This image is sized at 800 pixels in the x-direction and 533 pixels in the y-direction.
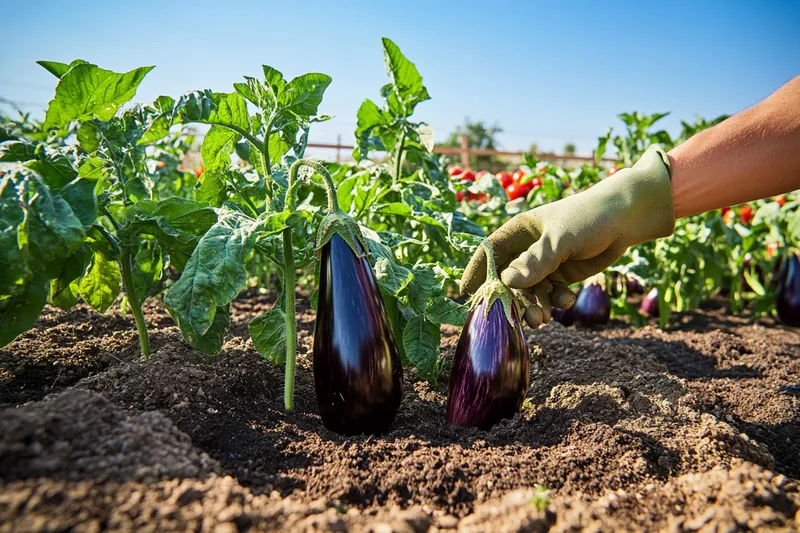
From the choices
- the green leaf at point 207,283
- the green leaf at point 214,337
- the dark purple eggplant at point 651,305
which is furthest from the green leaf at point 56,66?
the dark purple eggplant at point 651,305

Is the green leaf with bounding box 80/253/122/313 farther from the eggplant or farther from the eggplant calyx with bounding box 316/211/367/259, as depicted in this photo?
the eggplant

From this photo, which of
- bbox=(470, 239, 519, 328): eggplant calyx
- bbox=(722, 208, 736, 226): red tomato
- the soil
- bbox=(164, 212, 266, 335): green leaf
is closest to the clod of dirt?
the soil

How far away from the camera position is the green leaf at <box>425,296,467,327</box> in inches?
64.7

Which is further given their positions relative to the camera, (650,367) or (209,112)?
(650,367)

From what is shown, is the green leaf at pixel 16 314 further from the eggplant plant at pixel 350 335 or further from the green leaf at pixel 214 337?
the eggplant plant at pixel 350 335

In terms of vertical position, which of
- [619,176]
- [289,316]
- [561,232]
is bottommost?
[289,316]

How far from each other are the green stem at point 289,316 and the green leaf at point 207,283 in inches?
11.1

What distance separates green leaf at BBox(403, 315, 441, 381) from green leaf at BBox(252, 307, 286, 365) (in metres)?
0.39

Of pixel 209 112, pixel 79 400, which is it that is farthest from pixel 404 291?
pixel 79 400

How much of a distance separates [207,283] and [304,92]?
669 mm

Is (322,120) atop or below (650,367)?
atop

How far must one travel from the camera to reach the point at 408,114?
237 centimetres

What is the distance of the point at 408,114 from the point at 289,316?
45.8 inches

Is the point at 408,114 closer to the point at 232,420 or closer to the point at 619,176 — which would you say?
the point at 619,176
